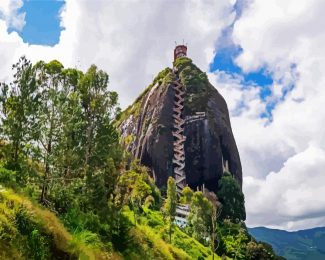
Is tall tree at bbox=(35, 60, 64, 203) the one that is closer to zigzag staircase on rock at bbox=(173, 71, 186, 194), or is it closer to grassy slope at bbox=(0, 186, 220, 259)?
grassy slope at bbox=(0, 186, 220, 259)

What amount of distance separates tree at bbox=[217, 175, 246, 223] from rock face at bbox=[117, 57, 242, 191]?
228 inches

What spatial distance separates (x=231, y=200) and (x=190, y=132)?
26.9m

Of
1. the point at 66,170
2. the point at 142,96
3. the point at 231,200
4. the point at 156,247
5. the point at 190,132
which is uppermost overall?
the point at 142,96

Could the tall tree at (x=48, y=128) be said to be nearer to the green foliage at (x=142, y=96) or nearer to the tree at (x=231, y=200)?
the tree at (x=231, y=200)

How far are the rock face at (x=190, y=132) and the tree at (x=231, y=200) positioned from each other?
19.0 feet

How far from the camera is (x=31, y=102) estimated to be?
20750mm

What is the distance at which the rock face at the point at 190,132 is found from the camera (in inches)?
4737

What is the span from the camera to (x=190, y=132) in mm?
126750

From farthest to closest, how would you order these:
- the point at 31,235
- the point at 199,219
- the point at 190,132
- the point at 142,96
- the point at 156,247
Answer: the point at 142,96 < the point at 190,132 < the point at 199,219 < the point at 156,247 < the point at 31,235

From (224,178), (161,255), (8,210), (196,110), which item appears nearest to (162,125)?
(196,110)

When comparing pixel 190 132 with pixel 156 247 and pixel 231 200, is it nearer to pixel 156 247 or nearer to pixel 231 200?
pixel 231 200

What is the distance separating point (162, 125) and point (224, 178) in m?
24.8

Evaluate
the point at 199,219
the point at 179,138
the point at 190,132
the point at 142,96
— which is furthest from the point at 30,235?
the point at 142,96

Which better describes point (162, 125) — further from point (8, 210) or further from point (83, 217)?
point (8, 210)
